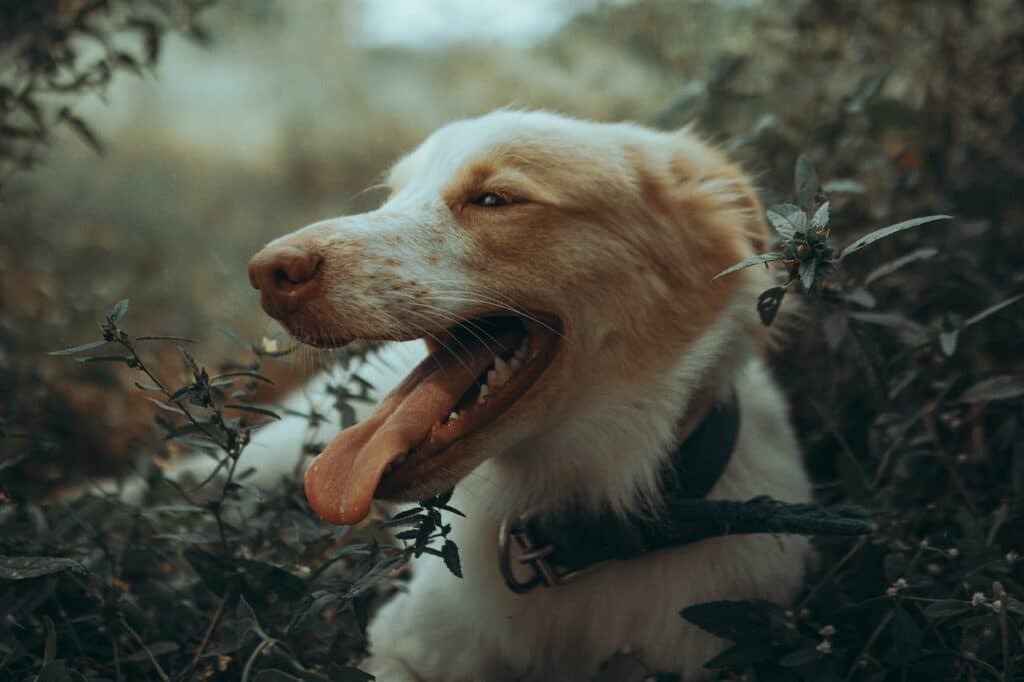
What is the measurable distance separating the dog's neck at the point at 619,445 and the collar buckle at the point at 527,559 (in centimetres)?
7

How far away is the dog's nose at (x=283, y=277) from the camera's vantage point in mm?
1819

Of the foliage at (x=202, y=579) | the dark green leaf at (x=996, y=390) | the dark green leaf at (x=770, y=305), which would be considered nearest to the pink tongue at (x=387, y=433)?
the foliage at (x=202, y=579)

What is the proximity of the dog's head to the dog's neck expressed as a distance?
1.8 inches

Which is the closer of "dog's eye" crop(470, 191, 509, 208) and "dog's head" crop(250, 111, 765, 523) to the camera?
"dog's head" crop(250, 111, 765, 523)

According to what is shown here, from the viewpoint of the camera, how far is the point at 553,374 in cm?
208

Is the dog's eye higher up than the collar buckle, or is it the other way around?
the dog's eye

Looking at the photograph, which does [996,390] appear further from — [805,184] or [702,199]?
[702,199]

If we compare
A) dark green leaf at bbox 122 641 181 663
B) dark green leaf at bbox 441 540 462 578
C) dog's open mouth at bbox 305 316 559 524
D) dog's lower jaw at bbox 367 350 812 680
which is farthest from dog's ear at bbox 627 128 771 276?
dark green leaf at bbox 122 641 181 663

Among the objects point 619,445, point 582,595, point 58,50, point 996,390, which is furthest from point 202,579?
point 996,390

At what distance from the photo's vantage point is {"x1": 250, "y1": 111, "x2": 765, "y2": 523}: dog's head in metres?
1.87

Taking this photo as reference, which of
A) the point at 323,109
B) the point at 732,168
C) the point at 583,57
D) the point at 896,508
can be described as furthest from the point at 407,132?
the point at 896,508

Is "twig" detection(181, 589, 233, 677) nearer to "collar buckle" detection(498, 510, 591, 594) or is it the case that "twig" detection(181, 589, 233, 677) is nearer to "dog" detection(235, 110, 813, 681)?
"dog" detection(235, 110, 813, 681)

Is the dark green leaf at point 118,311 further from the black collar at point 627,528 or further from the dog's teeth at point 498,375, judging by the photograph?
the black collar at point 627,528

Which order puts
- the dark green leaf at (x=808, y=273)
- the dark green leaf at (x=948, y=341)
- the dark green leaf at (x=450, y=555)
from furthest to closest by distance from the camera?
the dark green leaf at (x=948, y=341) < the dark green leaf at (x=450, y=555) < the dark green leaf at (x=808, y=273)
